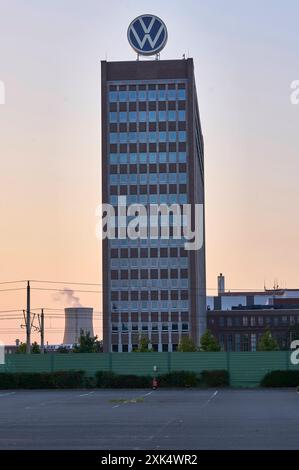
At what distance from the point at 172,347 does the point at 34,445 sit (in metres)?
130

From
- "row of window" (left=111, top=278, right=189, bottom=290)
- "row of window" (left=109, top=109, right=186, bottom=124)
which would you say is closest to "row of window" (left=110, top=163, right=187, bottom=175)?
"row of window" (left=109, top=109, right=186, bottom=124)

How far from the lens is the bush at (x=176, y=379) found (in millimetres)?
65875

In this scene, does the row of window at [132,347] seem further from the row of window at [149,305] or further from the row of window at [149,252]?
the row of window at [149,252]

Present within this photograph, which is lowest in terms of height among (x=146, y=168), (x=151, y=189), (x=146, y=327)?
(x=146, y=327)

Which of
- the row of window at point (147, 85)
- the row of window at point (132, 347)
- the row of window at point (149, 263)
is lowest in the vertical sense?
the row of window at point (132, 347)

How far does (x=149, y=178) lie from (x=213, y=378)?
89.4 meters

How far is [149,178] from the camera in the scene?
153375mm

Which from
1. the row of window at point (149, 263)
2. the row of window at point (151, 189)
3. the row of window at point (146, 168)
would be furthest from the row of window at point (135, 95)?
the row of window at point (149, 263)

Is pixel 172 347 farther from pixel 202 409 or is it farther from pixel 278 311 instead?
pixel 202 409

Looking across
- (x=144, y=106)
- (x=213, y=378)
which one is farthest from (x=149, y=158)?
(x=213, y=378)

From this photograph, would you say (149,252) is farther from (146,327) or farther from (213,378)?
(213,378)

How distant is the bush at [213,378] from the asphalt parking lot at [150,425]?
70.7 feet

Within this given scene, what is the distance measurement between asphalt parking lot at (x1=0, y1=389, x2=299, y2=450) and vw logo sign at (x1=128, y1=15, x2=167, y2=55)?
105m
